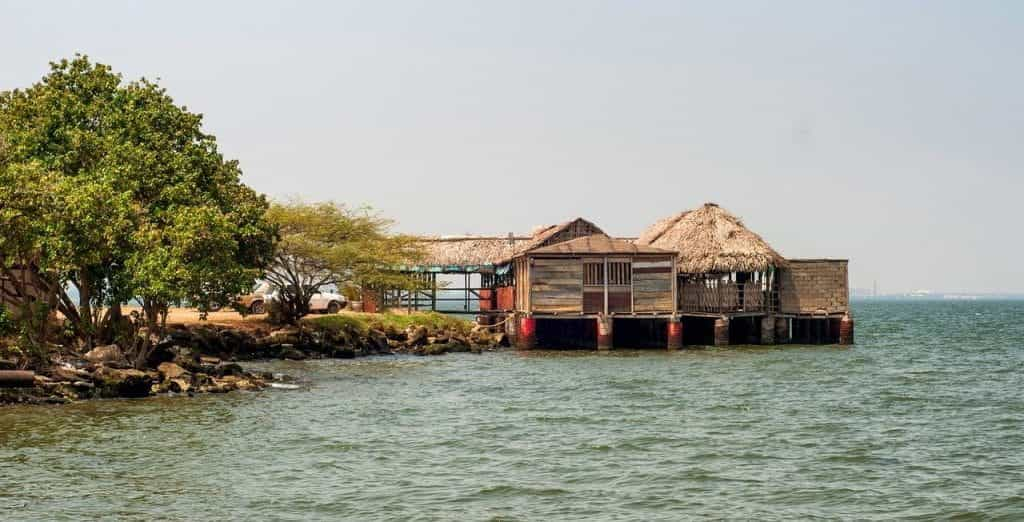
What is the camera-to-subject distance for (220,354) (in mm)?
47344

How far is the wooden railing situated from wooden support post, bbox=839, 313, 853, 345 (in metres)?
4.55

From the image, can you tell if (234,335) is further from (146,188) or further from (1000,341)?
(1000,341)

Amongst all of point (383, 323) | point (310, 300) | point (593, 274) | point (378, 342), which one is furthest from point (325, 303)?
point (593, 274)

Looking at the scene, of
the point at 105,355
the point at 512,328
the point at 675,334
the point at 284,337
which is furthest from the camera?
the point at 512,328

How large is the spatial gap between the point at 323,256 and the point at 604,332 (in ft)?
44.7

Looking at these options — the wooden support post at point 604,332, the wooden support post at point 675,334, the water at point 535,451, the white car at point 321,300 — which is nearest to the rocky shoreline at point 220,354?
the water at point 535,451

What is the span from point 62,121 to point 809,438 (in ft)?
85.9

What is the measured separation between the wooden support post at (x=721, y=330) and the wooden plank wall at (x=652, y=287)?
3.03m

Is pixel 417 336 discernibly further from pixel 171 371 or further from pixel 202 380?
pixel 171 371

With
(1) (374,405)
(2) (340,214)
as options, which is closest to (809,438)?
(1) (374,405)

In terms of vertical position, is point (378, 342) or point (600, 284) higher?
point (600, 284)

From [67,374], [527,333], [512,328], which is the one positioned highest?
[512,328]

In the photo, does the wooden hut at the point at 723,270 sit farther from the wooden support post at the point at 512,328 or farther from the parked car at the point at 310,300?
the parked car at the point at 310,300

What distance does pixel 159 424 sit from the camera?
2844 centimetres
